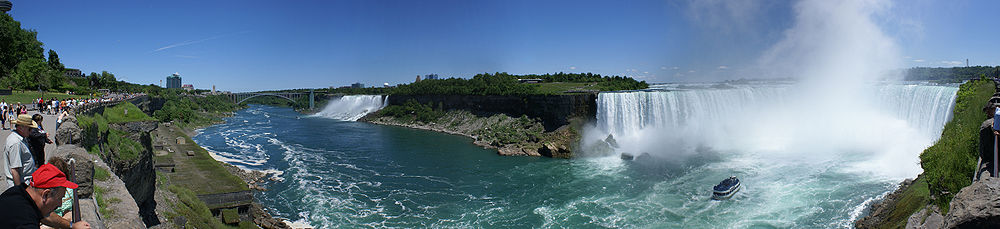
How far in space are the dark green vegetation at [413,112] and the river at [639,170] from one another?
1335cm


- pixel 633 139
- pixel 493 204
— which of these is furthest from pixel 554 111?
pixel 493 204

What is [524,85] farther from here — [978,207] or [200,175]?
[978,207]

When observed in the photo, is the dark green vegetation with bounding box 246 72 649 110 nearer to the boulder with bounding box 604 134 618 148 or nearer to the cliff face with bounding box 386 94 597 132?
the cliff face with bounding box 386 94 597 132

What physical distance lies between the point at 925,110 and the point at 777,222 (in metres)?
17.3

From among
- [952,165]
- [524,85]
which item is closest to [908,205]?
[952,165]

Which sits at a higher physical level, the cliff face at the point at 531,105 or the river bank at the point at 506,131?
the cliff face at the point at 531,105

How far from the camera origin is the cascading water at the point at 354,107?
67.5 m

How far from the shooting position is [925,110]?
24844mm

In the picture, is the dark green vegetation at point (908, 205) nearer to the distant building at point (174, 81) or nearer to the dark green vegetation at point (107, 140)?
the dark green vegetation at point (107, 140)

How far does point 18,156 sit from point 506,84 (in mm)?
46574

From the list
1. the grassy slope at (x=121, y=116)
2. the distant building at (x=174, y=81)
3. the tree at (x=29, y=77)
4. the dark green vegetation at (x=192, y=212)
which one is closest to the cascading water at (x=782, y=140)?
the dark green vegetation at (x=192, y=212)

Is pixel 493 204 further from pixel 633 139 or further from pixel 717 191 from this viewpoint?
pixel 633 139

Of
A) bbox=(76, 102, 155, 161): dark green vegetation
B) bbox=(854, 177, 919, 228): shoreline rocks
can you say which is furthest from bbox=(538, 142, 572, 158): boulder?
bbox=(76, 102, 155, 161): dark green vegetation

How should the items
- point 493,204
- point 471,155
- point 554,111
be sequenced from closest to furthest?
point 493,204 < point 471,155 < point 554,111
